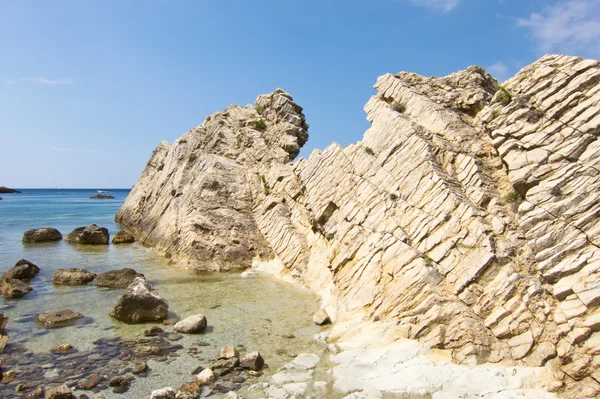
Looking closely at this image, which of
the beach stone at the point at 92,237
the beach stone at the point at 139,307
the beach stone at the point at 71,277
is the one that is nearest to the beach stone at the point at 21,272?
the beach stone at the point at 71,277

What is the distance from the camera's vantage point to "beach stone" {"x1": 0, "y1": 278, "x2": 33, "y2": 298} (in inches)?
957

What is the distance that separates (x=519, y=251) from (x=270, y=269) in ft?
62.1

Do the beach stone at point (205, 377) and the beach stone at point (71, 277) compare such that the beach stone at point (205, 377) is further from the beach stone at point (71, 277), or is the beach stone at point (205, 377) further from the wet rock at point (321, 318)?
the beach stone at point (71, 277)

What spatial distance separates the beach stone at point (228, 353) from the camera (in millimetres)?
16730

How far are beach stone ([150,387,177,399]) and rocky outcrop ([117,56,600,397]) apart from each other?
30.0ft

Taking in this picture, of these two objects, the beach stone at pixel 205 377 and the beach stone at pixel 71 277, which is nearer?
the beach stone at pixel 205 377

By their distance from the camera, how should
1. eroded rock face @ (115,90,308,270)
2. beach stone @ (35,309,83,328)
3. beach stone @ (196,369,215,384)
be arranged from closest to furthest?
beach stone @ (196,369,215,384), beach stone @ (35,309,83,328), eroded rock face @ (115,90,308,270)

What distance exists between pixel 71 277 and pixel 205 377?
1793 centimetres

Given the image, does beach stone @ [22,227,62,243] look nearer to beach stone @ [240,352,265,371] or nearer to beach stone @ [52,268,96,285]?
beach stone @ [52,268,96,285]

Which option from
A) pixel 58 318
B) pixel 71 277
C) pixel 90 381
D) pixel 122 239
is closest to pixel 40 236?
pixel 122 239

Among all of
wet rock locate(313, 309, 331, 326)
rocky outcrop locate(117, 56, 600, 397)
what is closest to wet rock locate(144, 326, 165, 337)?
wet rock locate(313, 309, 331, 326)

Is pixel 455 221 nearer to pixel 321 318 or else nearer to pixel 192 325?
pixel 321 318

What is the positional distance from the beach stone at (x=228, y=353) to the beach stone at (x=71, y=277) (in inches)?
619

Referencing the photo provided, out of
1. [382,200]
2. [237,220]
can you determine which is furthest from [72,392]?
[237,220]
